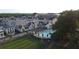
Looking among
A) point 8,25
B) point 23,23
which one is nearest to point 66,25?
point 23,23

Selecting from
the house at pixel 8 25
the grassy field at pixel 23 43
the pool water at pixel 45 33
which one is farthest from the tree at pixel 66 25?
the house at pixel 8 25

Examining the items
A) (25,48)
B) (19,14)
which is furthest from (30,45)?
(19,14)

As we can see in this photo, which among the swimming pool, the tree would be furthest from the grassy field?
the tree

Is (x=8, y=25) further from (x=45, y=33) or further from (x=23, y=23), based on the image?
(x=45, y=33)

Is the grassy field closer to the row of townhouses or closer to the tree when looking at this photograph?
the row of townhouses

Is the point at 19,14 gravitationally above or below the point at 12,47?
above
